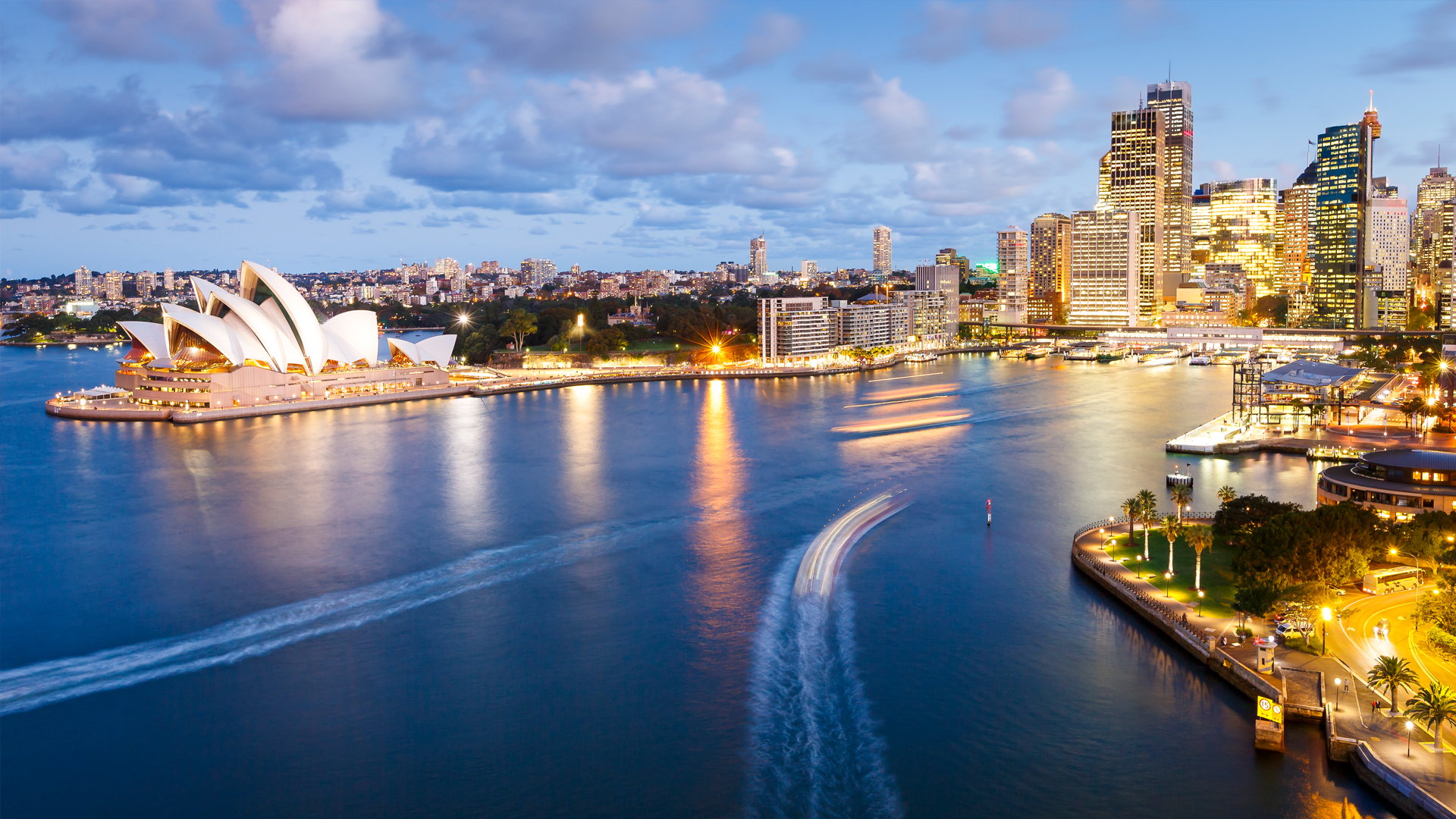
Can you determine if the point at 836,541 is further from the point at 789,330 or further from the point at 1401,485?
the point at 789,330

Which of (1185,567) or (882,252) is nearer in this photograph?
(1185,567)

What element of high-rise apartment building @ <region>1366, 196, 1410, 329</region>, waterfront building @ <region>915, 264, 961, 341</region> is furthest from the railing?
high-rise apartment building @ <region>1366, 196, 1410, 329</region>

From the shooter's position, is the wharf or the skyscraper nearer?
the wharf

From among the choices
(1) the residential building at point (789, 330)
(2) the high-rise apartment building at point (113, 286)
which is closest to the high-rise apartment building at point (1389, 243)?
(1) the residential building at point (789, 330)

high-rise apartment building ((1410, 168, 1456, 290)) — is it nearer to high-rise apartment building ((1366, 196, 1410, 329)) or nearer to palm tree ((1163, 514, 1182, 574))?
high-rise apartment building ((1366, 196, 1410, 329))

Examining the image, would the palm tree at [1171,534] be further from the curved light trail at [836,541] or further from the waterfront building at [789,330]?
the waterfront building at [789,330]

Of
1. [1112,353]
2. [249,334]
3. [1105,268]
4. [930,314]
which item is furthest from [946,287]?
[249,334]
